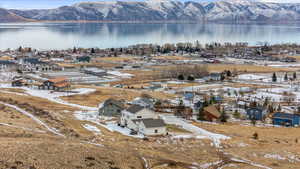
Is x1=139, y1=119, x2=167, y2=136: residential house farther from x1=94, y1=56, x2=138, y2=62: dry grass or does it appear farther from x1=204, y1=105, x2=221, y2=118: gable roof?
x1=94, y1=56, x2=138, y2=62: dry grass

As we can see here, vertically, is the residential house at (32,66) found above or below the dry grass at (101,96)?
above

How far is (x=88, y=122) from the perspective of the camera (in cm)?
2681

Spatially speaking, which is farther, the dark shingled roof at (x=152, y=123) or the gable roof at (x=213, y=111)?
the gable roof at (x=213, y=111)

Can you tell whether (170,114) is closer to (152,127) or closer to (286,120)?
(152,127)

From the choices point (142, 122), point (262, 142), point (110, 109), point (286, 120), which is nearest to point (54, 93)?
point (110, 109)

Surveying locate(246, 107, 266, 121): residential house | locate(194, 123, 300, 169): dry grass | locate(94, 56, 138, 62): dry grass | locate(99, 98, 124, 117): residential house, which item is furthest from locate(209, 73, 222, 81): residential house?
locate(99, 98, 124, 117): residential house

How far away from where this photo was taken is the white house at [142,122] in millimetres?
24484

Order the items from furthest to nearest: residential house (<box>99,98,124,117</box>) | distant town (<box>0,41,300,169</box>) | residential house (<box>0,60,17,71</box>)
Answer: residential house (<box>0,60,17,71</box>)
residential house (<box>99,98,124,117</box>)
distant town (<box>0,41,300,169</box>)

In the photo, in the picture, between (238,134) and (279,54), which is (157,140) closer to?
(238,134)

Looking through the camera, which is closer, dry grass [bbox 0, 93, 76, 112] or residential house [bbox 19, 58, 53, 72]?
dry grass [bbox 0, 93, 76, 112]

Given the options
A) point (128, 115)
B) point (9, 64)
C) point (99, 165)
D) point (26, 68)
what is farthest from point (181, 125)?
point (9, 64)

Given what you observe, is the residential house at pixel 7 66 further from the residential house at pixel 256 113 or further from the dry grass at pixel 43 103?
the residential house at pixel 256 113

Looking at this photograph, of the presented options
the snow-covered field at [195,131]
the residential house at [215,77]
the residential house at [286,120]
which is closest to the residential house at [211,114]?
the snow-covered field at [195,131]

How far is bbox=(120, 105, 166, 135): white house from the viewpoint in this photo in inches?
964
